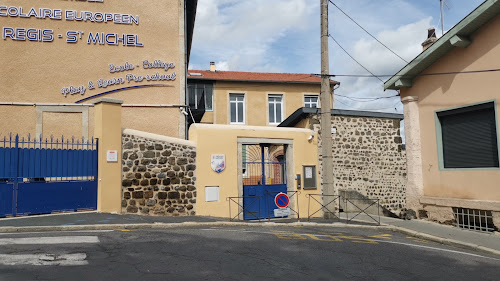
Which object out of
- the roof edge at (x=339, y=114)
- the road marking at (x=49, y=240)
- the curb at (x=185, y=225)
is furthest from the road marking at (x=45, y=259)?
the roof edge at (x=339, y=114)

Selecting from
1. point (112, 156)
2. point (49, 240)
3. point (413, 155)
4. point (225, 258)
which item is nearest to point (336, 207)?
point (413, 155)

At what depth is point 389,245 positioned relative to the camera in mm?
8875

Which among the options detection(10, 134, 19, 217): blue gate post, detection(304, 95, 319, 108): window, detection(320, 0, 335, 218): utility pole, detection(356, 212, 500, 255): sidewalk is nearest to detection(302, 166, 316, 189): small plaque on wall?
detection(320, 0, 335, 218): utility pole

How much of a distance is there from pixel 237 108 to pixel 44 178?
1784cm

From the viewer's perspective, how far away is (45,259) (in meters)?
6.21

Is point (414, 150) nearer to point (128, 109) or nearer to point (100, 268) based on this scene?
point (100, 268)

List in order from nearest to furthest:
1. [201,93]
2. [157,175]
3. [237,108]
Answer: [157,175] < [201,93] < [237,108]

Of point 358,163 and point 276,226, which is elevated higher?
point 358,163

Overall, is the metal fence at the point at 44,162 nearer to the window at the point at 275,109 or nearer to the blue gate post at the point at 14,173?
the blue gate post at the point at 14,173

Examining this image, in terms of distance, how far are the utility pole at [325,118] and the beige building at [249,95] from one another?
46.2ft

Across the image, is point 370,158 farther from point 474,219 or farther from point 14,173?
point 14,173

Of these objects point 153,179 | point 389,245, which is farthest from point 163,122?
point 389,245

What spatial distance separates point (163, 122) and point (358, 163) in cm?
828

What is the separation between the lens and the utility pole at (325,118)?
44.9ft
